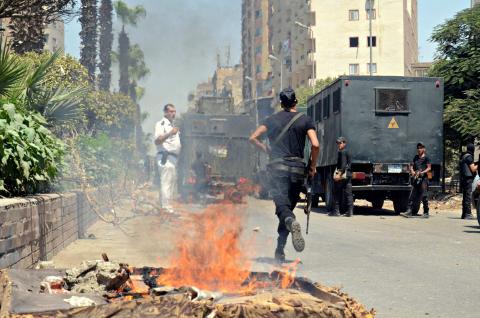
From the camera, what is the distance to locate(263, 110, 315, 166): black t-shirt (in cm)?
805

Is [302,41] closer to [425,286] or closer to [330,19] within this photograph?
[330,19]

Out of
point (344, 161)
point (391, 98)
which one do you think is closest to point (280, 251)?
point (344, 161)

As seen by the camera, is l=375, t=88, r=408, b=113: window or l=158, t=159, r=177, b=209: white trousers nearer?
l=158, t=159, r=177, b=209: white trousers

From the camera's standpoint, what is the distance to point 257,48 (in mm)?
108812

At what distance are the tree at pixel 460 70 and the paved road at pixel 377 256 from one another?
35.8 feet

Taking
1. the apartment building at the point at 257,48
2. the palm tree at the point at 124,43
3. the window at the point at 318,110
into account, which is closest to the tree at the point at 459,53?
the window at the point at 318,110

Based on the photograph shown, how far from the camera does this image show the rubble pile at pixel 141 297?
12.9 ft

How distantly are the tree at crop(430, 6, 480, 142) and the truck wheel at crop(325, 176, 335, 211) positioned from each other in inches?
301

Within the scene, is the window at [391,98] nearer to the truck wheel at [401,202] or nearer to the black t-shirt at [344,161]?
the black t-shirt at [344,161]

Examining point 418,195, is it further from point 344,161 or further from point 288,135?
point 288,135

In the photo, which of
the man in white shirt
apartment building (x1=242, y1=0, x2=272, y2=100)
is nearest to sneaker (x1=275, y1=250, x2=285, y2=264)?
the man in white shirt

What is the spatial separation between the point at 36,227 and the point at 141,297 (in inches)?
124

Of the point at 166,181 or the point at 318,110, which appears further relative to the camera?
the point at 318,110

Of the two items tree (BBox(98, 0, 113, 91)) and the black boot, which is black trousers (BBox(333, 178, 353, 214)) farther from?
tree (BBox(98, 0, 113, 91))
